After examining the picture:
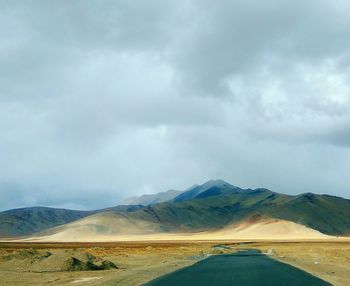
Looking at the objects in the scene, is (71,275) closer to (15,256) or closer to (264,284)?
(264,284)

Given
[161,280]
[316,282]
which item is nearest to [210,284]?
[161,280]

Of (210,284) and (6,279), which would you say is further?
(6,279)

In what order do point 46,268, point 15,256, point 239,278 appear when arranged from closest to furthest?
point 239,278 < point 46,268 < point 15,256

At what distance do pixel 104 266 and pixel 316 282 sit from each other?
26.3 m

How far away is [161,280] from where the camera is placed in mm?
40969

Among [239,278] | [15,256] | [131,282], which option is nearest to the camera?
[131,282]

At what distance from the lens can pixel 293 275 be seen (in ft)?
146

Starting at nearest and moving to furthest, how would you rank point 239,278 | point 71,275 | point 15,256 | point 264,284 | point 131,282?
point 264,284 < point 131,282 < point 239,278 < point 71,275 < point 15,256

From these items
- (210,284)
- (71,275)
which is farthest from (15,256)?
(210,284)

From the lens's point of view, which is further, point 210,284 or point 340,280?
point 340,280

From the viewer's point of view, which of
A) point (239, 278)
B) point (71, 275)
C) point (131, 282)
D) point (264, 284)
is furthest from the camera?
point (71, 275)

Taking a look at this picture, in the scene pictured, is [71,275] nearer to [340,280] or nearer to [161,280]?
[161,280]

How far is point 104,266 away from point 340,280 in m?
26.8

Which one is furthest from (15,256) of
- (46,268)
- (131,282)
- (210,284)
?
(210,284)
